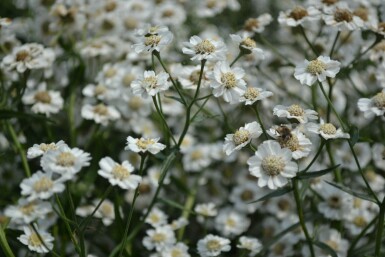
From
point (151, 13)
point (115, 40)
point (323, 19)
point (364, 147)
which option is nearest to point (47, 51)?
point (115, 40)

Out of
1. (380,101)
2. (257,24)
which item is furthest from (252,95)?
(257,24)

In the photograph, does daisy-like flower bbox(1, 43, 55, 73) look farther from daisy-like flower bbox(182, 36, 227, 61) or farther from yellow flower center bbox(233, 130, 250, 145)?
yellow flower center bbox(233, 130, 250, 145)

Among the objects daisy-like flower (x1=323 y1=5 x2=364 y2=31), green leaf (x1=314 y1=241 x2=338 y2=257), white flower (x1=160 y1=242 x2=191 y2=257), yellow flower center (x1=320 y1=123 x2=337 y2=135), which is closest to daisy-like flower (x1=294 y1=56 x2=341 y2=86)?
yellow flower center (x1=320 y1=123 x2=337 y2=135)

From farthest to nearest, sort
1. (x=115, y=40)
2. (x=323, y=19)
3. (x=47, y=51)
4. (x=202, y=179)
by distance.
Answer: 1. (x=115, y=40)
2. (x=202, y=179)
3. (x=47, y=51)
4. (x=323, y=19)

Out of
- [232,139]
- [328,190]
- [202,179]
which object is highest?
[232,139]

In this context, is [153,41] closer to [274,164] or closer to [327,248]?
[274,164]

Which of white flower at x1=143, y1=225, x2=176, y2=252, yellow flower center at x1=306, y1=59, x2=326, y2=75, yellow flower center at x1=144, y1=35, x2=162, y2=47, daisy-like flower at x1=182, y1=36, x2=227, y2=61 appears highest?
yellow flower center at x1=144, y1=35, x2=162, y2=47

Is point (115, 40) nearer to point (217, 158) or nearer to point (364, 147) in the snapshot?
point (217, 158)
